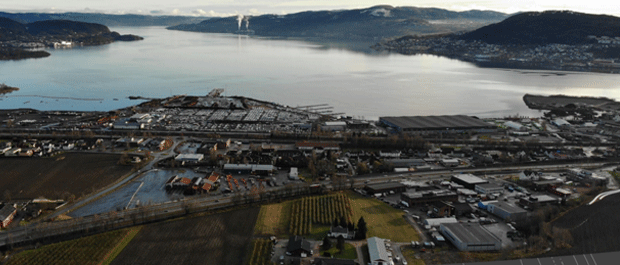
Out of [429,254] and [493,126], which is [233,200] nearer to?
[429,254]

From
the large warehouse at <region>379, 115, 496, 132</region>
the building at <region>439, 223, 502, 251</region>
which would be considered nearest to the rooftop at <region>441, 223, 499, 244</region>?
the building at <region>439, 223, 502, 251</region>

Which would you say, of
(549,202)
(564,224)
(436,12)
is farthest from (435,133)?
(436,12)

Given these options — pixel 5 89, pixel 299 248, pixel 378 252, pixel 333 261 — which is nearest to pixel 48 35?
pixel 5 89

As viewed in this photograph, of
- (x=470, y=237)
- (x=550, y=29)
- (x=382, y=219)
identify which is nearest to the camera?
(x=470, y=237)

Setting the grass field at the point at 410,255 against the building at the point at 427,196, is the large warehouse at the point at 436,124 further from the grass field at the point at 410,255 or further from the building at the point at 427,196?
the grass field at the point at 410,255

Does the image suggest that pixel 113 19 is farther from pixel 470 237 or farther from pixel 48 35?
pixel 470 237
